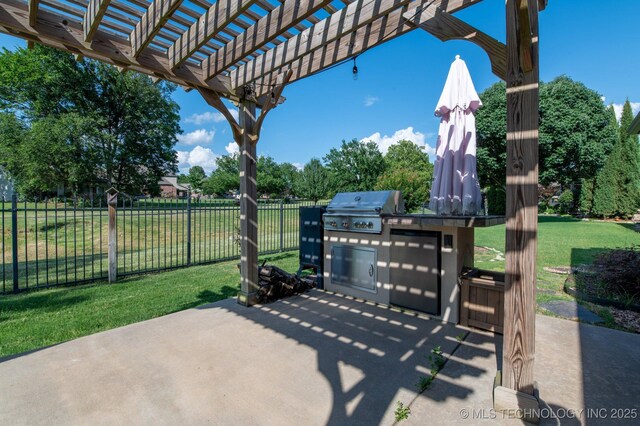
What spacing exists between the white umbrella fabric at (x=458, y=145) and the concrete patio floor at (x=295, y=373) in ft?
5.00

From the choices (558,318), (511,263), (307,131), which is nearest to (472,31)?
(511,263)

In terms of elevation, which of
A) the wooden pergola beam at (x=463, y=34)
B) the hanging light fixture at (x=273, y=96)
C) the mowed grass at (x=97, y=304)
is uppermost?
the hanging light fixture at (x=273, y=96)

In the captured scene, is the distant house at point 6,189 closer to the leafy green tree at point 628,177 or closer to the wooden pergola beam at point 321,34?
the wooden pergola beam at point 321,34

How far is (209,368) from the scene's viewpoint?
94.6 inches

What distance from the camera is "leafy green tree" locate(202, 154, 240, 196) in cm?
4947

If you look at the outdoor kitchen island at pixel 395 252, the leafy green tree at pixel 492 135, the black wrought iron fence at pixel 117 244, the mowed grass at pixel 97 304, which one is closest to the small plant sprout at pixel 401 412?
the outdoor kitchen island at pixel 395 252

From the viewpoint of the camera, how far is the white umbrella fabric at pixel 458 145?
11.7 ft

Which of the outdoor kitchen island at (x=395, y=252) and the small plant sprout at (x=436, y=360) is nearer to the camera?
the small plant sprout at (x=436, y=360)

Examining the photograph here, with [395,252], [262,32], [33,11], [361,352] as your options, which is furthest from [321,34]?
[361,352]

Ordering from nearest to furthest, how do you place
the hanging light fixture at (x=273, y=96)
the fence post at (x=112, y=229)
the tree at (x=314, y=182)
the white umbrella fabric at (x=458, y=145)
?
the white umbrella fabric at (x=458, y=145) < the hanging light fixture at (x=273, y=96) < the fence post at (x=112, y=229) < the tree at (x=314, y=182)

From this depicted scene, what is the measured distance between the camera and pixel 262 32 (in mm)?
2613

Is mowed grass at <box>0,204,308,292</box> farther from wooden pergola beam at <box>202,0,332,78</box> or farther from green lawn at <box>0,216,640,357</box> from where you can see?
wooden pergola beam at <box>202,0,332,78</box>

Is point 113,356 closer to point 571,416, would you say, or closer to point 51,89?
point 571,416

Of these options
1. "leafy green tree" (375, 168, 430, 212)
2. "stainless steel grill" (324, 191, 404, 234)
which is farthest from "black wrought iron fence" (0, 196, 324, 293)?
"leafy green tree" (375, 168, 430, 212)
